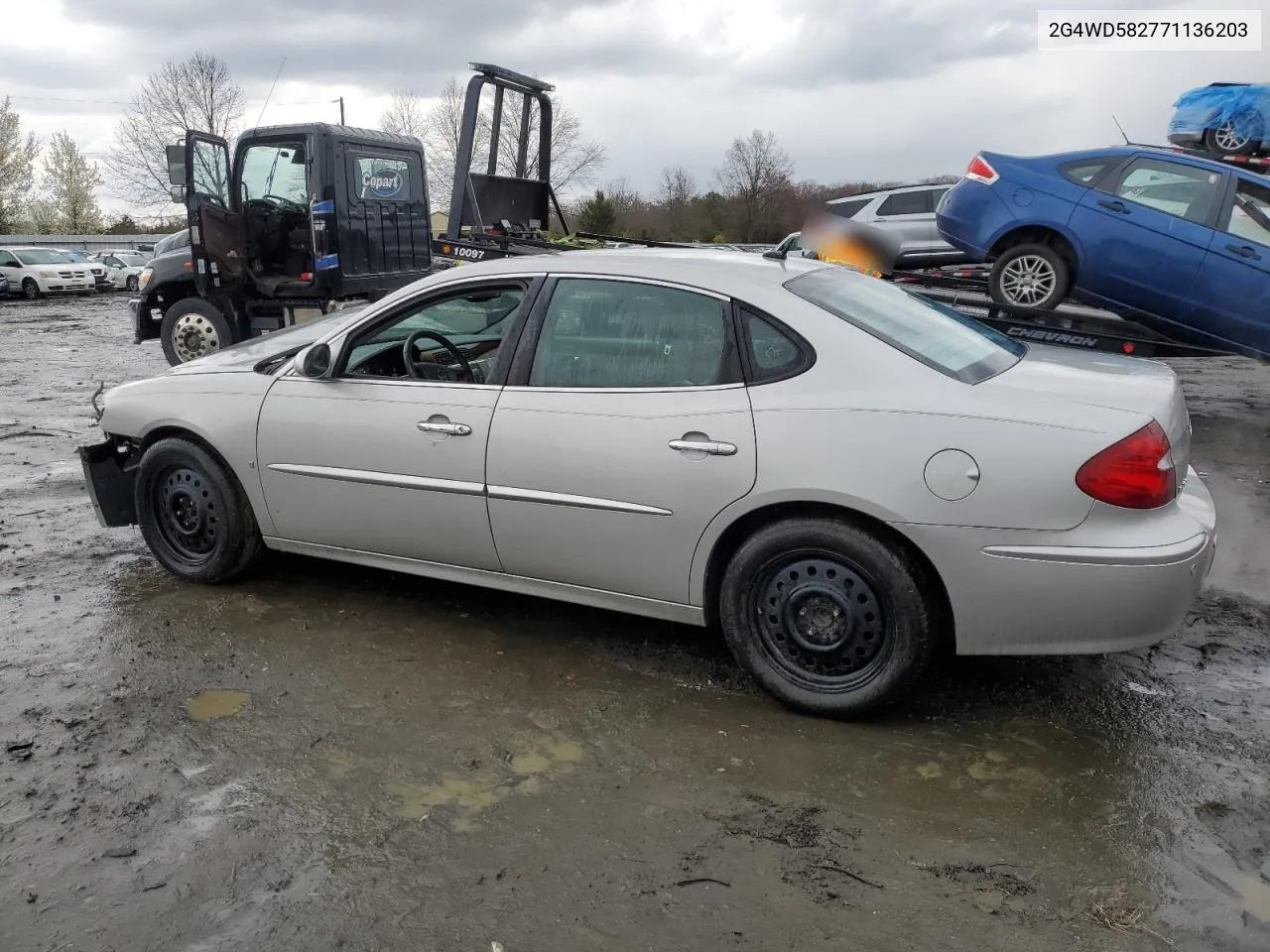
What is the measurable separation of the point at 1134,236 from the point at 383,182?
24.3 feet

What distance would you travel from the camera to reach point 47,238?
40.2 metres

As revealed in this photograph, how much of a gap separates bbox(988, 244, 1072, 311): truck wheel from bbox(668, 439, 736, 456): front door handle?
219 inches

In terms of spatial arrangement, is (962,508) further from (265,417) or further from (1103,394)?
(265,417)

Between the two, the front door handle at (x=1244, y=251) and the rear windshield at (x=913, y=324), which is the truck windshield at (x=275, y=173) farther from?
the front door handle at (x=1244, y=251)

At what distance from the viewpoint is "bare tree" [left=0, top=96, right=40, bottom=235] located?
160 ft

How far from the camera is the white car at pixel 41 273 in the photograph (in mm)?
27516

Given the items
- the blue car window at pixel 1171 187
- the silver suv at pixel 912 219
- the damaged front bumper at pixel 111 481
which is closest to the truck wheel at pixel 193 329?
the damaged front bumper at pixel 111 481

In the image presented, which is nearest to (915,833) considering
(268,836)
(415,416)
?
(268,836)

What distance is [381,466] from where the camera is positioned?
13.5 feet

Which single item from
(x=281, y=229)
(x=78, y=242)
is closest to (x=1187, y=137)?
(x=281, y=229)

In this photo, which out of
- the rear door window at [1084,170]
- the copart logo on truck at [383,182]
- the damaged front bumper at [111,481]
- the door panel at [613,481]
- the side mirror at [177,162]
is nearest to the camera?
the door panel at [613,481]

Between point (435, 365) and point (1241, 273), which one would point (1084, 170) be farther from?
point (435, 365)

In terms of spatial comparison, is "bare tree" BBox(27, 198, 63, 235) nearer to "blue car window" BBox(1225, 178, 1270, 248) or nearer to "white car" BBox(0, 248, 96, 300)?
"white car" BBox(0, 248, 96, 300)

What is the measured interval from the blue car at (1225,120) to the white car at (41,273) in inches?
1086
